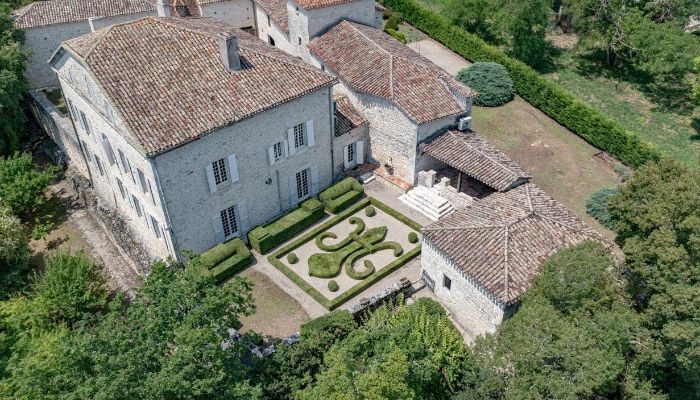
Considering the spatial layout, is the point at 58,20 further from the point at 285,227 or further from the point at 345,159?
the point at 285,227

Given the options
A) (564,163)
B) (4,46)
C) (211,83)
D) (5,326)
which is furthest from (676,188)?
(4,46)

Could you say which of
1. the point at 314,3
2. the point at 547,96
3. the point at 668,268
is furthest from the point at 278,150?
the point at 547,96

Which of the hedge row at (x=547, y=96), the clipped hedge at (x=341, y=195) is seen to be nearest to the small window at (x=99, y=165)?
the clipped hedge at (x=341, y=195)

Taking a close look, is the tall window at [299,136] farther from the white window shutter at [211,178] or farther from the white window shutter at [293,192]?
the white window shutter at [211,178]

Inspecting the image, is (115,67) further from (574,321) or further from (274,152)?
(574,321)

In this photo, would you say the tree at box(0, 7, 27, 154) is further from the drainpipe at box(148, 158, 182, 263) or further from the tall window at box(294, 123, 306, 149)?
the tall window at box(294, 123, 306, 149)

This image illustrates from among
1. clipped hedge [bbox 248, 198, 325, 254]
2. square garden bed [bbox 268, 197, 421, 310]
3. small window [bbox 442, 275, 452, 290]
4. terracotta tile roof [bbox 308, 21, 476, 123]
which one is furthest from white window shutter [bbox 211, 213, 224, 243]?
small window [bbox 442, 275, 452, 290]
